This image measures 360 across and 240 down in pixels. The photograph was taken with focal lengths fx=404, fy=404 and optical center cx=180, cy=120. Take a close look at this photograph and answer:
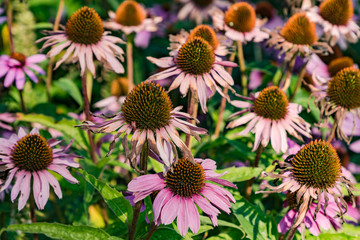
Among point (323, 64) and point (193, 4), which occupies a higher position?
point (193, 4)

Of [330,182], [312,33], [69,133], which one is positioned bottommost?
[69,133]

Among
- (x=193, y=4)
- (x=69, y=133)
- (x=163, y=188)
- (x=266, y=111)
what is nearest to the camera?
(x=163, y=188)

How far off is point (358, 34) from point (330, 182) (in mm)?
1003

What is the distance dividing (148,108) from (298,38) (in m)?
0.96

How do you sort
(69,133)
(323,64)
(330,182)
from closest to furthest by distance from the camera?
1. (330,182)
2. (69,133)
3. (323,64)

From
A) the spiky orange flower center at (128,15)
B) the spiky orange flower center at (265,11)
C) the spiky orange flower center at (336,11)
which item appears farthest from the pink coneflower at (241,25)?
the spiky orange flower center at (265,11)

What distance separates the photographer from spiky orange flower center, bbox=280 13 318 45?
179 cm

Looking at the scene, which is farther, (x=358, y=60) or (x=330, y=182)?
(x=358, y=60)

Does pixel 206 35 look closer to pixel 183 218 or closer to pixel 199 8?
pixel 183 218

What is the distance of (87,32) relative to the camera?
1586 mm

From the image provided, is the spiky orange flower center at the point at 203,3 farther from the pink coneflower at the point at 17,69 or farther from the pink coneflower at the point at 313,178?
the pink coneflower at the point at 313,178

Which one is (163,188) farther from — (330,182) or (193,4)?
(193,4)

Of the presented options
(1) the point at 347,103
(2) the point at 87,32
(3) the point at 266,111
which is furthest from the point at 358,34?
(2) the point at 87,32

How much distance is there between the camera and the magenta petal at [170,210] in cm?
106
